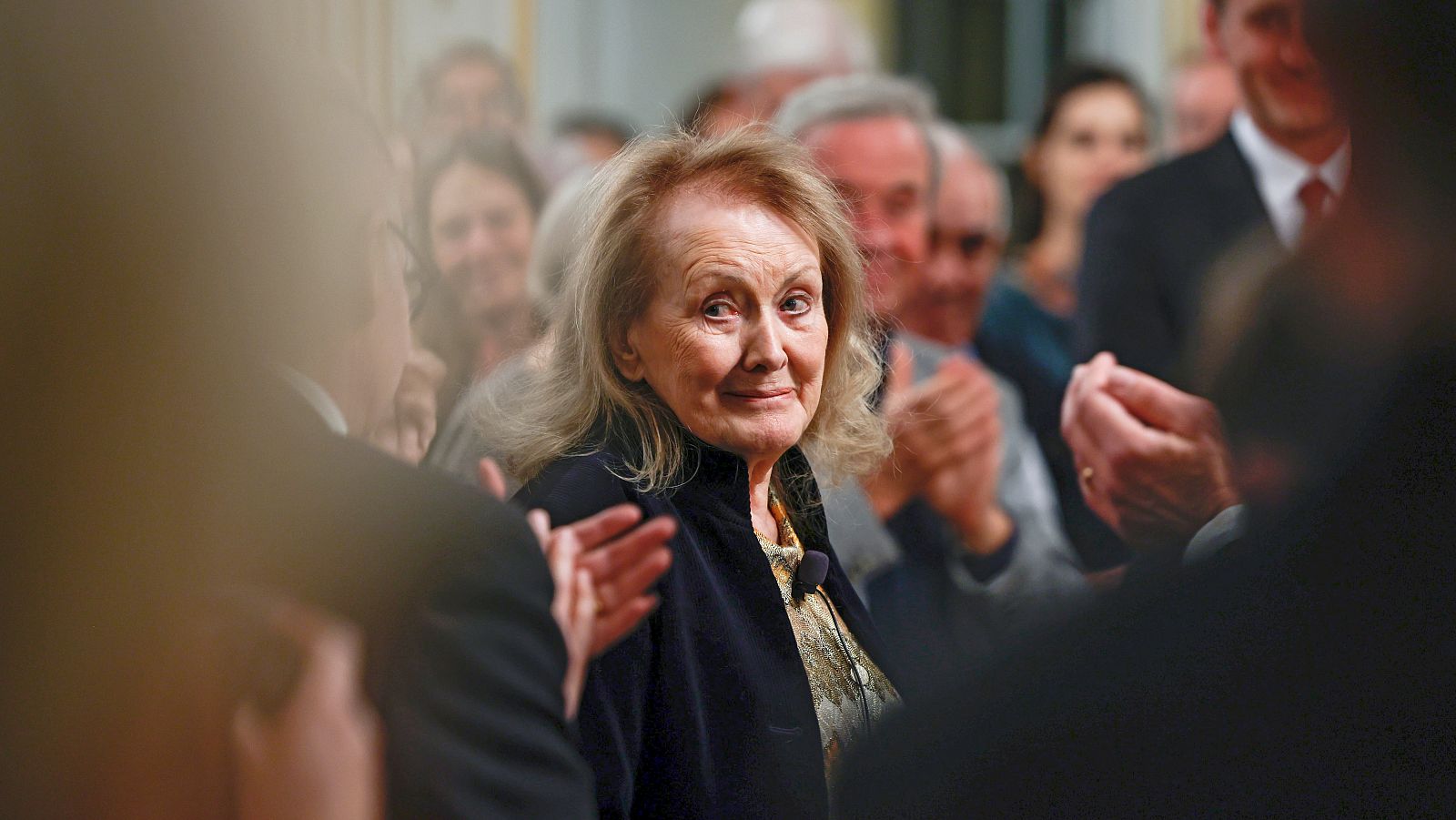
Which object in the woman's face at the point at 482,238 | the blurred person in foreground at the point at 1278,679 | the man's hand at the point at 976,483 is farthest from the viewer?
the man's hand at the point at 976,483

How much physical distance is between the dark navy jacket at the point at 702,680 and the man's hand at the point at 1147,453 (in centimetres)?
63

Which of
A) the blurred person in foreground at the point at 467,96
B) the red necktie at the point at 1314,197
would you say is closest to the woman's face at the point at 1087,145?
the blurred person in foreground at the point at 467,96

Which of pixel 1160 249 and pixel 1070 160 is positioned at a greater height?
pixel 1160 249

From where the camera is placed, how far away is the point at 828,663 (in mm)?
1492

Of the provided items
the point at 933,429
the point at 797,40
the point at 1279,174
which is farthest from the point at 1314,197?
the point at 797,40

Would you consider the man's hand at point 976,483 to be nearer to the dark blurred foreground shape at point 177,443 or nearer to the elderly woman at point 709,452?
the elderly woman at point 709,452

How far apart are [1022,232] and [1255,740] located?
372 centimetres

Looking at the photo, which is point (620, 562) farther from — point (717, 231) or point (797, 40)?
point (797, 40)

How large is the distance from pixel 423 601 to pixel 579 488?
20 cm

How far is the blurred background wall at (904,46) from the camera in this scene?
6586mm

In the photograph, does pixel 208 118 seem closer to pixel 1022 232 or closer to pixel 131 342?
pixel 131 342

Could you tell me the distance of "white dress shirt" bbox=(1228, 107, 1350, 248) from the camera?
1.92 meters

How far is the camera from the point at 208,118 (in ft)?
3.87

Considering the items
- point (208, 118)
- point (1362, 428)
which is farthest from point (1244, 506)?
point (208, 118)
